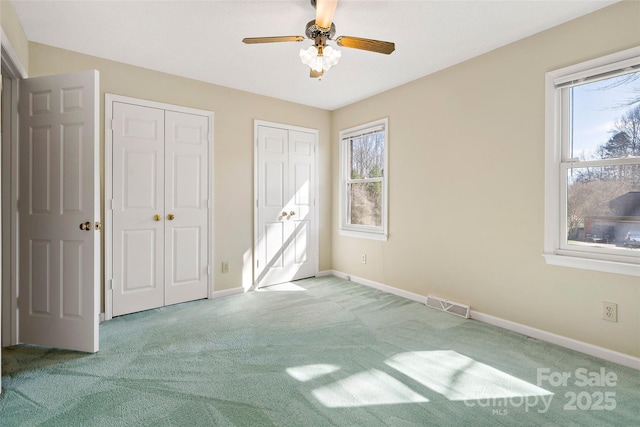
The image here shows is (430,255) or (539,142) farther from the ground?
(539,142)

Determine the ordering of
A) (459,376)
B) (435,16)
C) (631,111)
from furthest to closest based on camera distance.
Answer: (435,16), (631,111), (459,376)

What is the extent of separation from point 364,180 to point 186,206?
7.79 feet

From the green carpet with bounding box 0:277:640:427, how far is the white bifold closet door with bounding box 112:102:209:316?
0.48 m

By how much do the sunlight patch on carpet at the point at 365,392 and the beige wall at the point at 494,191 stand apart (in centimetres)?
154

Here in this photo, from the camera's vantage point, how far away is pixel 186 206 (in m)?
3.70

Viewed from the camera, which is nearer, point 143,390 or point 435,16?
point 143,390

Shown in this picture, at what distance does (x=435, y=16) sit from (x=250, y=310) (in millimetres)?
3205

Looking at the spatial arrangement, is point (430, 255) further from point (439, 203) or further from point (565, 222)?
point (565, 222)

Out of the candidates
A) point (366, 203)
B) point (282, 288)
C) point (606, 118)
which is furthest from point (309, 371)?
point (606, 118)

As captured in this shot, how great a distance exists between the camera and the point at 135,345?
2.60 m

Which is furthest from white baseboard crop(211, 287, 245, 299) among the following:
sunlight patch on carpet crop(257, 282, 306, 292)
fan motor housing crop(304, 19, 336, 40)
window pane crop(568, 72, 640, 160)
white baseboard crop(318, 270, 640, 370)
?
window pane crop(568, 72, 640, 160)

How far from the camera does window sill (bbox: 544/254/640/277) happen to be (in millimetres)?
2223

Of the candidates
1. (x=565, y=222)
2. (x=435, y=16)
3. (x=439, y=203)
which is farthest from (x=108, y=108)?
(x=565, y=222)

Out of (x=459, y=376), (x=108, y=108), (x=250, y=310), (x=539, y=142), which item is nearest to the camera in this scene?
(x=459, y=376)
